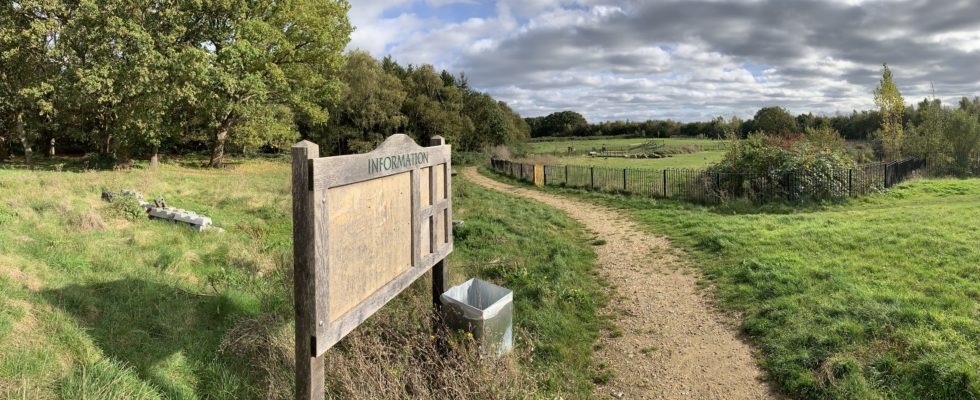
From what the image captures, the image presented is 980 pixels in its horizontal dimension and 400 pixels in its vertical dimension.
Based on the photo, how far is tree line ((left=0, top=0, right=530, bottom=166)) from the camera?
779 inches

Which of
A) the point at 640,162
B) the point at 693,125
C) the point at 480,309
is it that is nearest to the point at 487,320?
the point at 480,309

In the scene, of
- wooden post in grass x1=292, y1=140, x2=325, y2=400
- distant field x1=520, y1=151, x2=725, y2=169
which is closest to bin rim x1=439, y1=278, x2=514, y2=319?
wooden post in grass x1=292, y1=140, x2=325, y2=400

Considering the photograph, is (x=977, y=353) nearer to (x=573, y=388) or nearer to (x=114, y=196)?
(x=573, y=388)

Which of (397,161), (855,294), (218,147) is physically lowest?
(855,294)

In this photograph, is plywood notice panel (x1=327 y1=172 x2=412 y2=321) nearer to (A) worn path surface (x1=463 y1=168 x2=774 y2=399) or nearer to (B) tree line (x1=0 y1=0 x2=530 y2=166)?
(A) worn path surface (x1=463 y1=168 x2=774 y2=399)

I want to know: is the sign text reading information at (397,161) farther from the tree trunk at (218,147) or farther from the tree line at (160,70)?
the tree trunk at (218,147)

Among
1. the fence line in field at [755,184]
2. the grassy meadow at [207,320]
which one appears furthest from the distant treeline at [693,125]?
the grassy meadow at [207,320]

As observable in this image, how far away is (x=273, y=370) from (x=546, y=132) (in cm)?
9349

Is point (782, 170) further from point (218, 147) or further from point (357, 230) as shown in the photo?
point (218, 147)

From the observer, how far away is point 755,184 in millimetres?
15461

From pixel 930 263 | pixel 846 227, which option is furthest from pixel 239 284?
pixel 846 227

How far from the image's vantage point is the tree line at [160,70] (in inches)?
779

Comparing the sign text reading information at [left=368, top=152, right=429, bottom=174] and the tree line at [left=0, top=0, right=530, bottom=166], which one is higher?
the tree line at [left=0, top=0, right=530, bottom=166]

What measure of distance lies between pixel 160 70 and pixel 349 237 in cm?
2191
